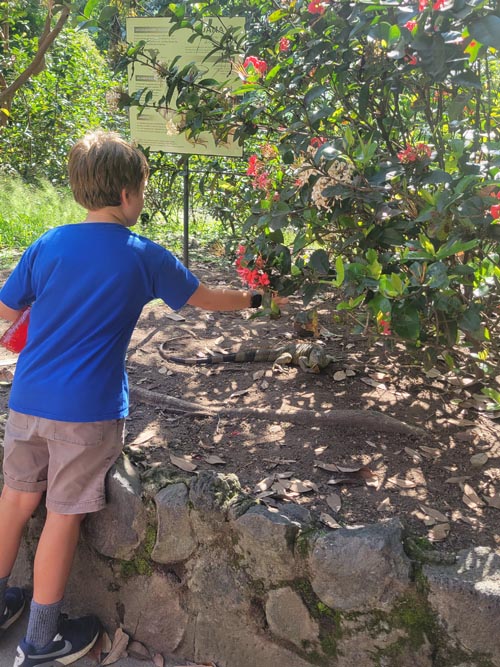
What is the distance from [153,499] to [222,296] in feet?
2.46

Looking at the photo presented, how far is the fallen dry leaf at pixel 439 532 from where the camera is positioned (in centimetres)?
227

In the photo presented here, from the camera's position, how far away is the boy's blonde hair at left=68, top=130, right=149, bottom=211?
2.09 meters

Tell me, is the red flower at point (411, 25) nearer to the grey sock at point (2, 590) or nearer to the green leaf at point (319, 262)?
the green leaf at point (319, 262)

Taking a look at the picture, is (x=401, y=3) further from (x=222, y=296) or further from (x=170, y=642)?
(x=170, y=642)

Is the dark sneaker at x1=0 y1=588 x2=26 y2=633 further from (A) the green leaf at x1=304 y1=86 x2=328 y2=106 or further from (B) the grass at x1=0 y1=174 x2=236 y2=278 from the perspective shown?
(B) the grass at x1=0 y1=174 x2=236 y2=278

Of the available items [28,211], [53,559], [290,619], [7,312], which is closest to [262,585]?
[290,619]

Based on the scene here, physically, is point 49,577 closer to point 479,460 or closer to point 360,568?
point 360,568

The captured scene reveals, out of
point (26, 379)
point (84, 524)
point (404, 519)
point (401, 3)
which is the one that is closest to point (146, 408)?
point (84, 524)

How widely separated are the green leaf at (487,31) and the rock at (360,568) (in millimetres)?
1368

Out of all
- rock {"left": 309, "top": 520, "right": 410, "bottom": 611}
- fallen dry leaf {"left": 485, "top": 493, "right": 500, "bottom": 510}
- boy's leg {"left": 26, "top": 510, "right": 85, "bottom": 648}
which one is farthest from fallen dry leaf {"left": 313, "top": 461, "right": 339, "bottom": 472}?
boy's leg {"left": 26, "top": 510, "right": 85, "bottom": 648}

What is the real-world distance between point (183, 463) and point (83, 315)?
89 centimetres

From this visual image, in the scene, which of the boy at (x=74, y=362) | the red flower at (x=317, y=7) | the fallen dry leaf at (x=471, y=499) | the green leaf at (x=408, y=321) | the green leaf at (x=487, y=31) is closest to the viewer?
the green leaf at (x=487, y=31)

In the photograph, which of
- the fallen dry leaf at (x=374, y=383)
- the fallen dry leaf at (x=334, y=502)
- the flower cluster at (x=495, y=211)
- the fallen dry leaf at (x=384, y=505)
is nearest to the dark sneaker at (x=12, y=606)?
the fallen dry leaf at (x=334, y=502)

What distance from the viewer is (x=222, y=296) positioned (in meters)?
2.34
